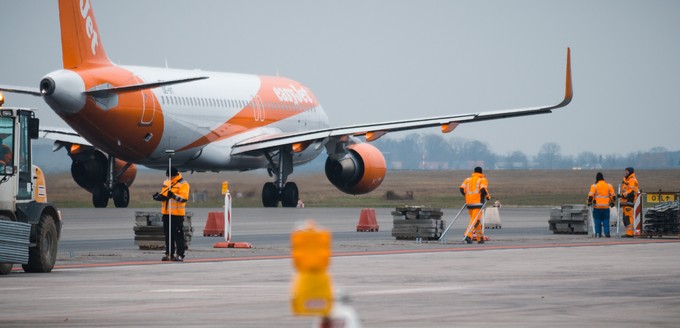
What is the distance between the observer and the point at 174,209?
78.8 ft

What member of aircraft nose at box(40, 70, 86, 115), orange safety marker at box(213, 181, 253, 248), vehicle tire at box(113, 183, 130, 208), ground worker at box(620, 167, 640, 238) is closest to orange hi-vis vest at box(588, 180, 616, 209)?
ground worker at box(620, 167, 640, 238)

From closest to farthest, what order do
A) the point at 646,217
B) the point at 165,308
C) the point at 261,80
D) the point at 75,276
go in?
the point at 165,308, the point at 75,276, the point at 646,217, the point at 261,80

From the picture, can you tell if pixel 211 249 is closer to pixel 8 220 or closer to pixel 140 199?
pixel 8 220

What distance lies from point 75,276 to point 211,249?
765 centimetres

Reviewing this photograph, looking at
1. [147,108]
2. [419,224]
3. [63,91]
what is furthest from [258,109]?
[419,224]

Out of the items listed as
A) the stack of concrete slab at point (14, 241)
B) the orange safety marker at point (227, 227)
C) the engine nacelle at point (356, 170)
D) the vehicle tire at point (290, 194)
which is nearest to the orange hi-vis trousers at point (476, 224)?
the orange safety marker at point (227, 227)

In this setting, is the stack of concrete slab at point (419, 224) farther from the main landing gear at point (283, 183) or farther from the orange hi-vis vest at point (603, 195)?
the main landing gear at point (283, 183)

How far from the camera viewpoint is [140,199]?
5947cm

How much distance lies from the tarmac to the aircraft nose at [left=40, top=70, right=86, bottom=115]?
802cm

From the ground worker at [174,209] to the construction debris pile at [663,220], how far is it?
13597 mm

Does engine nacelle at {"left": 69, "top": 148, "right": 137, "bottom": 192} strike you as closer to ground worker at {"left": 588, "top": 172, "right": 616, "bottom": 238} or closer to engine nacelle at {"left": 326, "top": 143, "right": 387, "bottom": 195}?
engine nacelle at {"left": 326, "top": 143, "right": 387, "bottom": 195}

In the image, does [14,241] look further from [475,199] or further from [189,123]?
[189,123]

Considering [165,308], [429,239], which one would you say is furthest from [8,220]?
[429,239]

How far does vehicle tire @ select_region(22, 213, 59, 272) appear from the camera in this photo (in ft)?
66.0
